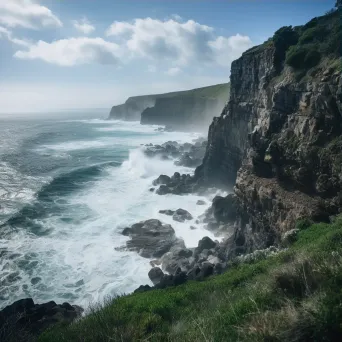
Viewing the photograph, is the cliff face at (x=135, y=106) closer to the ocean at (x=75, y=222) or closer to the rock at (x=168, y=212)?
the ocean at (x=75, y=222)

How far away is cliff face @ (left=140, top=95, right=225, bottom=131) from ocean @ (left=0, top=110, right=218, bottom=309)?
1994 inches

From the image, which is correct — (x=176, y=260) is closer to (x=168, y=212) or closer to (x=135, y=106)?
(x=168, y=212)

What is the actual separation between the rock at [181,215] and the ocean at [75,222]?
0.75 meters

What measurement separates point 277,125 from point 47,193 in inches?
1414

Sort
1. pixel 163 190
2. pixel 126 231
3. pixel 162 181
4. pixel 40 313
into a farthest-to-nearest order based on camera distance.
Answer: pixel 162 181, pixel 163 190, pixel 126 231, pixel 40 313

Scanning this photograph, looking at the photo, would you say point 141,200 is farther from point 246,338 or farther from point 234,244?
point 246,338

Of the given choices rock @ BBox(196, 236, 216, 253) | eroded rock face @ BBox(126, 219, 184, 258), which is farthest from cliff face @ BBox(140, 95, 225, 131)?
rock @ BBox(196, 236, 216, 253)

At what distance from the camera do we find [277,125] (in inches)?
1029

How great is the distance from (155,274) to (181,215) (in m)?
12.7

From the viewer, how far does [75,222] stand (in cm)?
3659

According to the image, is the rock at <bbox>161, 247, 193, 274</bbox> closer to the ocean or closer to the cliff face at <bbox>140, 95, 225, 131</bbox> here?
the ocean

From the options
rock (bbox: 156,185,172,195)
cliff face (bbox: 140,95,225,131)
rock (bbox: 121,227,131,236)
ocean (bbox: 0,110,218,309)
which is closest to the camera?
ocean (bbox: 0,110,218,309)

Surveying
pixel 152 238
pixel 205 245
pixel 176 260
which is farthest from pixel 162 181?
pixel 176 260

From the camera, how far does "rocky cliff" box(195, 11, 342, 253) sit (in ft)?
64.8
